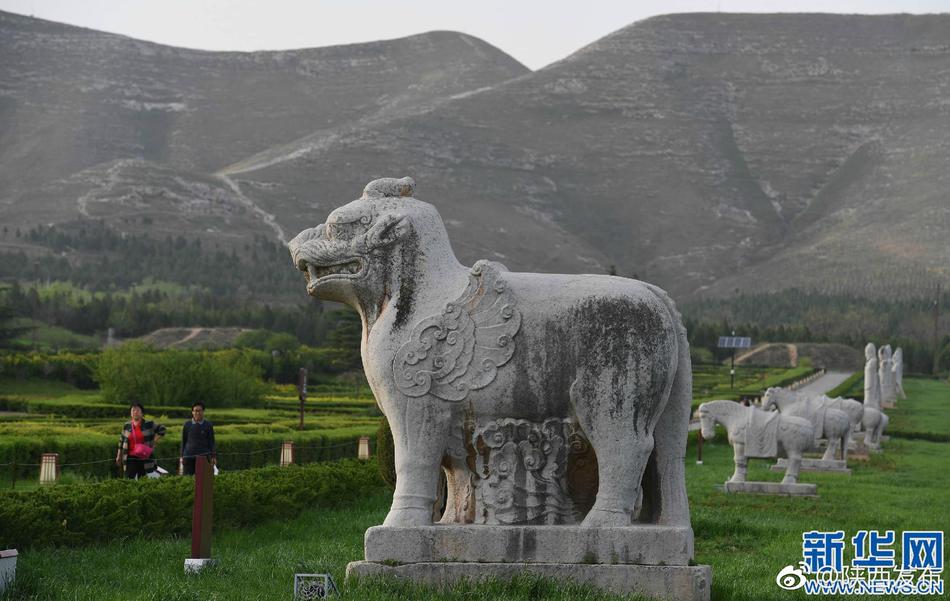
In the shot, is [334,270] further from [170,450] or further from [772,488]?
[170,450]

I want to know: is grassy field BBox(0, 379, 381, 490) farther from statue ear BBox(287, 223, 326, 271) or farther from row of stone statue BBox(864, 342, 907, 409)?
row of stone statue BBox(864, 342, 907, 409)

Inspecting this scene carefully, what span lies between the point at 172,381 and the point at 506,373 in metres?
28.5

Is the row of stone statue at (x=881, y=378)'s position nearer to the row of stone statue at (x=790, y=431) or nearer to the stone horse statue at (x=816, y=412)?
the row of stone statue at (x=790, y=431)

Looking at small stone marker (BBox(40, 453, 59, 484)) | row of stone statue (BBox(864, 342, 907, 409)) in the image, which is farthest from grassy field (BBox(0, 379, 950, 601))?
row of stone statue (BBox(864, 342, 907, 409))

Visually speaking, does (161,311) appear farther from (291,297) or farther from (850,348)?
(850,348)

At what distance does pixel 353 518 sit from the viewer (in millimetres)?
15383

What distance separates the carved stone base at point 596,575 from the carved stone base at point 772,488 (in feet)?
37.6

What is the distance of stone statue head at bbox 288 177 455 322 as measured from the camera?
8680 millimetres

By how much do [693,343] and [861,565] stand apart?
80.0 meters

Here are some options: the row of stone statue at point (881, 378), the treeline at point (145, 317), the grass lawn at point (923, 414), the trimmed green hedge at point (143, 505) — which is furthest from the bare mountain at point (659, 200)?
the trimmed green hedge at point (143, 505)

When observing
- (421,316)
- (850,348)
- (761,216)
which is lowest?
(421,316)

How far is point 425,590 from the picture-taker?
8.12m

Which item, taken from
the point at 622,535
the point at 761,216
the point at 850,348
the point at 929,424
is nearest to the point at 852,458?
the point at 929,424

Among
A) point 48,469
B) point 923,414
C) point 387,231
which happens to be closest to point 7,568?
point 387,231
